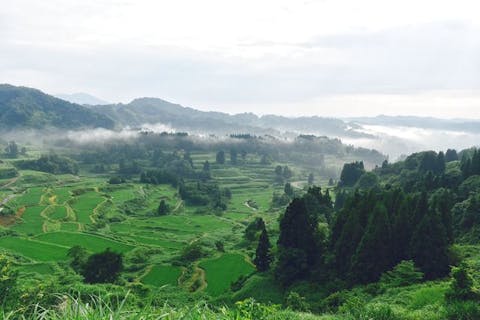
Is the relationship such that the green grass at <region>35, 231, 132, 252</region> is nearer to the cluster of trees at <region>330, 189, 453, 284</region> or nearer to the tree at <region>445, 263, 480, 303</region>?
the cluster of trees at <region>330, 189, 453, 284</region>

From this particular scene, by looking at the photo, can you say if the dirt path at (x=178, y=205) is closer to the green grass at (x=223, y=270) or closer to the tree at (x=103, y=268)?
the green grass at (x=223, y=270)

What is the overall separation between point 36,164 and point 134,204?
87882 millimetres

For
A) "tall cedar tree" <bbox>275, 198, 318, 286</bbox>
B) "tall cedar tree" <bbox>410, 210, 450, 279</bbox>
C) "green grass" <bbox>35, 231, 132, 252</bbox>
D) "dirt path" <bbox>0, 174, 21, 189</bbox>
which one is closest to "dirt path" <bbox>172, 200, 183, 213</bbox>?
"green grass" <bbox>35, 231, 132, 252</bbox>

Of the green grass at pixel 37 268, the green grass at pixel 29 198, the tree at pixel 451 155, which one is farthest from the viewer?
the tree at pixel 451 155

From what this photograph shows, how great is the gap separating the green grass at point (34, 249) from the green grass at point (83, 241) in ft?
9.52

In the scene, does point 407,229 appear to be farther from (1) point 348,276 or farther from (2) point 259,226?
(2) point 259,226

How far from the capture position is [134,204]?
111750 mm

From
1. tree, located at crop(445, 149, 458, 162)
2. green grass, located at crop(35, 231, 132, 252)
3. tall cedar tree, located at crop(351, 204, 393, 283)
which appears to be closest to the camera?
tall cedar tree, located at crop(351, 204, 393, 283)

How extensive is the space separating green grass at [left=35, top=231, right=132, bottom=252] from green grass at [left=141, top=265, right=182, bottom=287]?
16.7 metres

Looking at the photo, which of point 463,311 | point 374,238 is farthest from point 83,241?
point 463,311

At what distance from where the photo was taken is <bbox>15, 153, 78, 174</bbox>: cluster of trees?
17500cm

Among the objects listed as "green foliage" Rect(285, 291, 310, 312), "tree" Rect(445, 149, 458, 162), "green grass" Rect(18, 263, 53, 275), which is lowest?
"green grass" Rect(18, 263, 53, 275)

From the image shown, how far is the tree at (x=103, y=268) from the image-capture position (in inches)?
1748

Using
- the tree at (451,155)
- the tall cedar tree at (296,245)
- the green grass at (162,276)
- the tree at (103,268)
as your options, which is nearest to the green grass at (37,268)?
A: the tree at (103,268)
